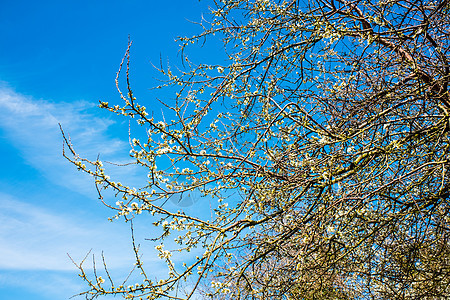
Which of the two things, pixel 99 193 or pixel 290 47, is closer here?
pixel 99 193

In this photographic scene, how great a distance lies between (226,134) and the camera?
541cm

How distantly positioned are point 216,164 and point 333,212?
5.24 feet

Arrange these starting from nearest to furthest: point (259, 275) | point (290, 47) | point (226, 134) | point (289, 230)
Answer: point (289, 230) < point (259, 275) < point (226, 134) < point (290, 47)

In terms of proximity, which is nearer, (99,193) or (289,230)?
(99,193)

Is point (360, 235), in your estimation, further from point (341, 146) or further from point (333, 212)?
point (341, 146)

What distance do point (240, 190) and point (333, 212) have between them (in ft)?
4.13

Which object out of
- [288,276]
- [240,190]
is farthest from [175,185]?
[288,276]

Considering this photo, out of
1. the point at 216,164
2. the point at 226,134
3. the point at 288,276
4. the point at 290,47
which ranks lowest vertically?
the point at 288,276

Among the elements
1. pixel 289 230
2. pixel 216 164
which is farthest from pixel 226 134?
pixel 289 230

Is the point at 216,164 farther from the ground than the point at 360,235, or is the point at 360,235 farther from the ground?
the point at 216,164

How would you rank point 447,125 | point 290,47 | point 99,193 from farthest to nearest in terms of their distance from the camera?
1. point 290,47
2. point 447,125
3. point 99,193

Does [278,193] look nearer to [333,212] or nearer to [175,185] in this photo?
[333,212]

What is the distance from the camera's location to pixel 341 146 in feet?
13.9

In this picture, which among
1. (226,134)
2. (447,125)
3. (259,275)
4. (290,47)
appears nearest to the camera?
(447,125)
